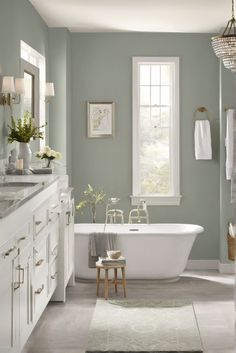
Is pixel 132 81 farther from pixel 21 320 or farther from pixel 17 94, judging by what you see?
pixel 21 320

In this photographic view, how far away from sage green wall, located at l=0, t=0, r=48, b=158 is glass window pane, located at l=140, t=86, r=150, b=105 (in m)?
→ 1.73

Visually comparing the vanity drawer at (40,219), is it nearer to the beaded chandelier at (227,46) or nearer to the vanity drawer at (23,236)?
the vanity drawer at (23,236)

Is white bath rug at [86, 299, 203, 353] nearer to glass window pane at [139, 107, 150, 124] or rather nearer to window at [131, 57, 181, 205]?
window at [131, 57, 181, 205]

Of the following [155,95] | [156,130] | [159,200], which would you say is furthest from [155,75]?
[159,200]

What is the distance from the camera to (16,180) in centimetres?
529

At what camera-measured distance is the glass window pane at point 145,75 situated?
7.91 m

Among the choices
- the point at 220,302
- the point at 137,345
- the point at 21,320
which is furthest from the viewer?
the point at 220,302

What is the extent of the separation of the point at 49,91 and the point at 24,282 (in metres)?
3.28

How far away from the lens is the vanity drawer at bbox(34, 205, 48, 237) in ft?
14.8

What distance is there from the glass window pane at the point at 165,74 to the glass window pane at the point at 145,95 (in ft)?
0.61

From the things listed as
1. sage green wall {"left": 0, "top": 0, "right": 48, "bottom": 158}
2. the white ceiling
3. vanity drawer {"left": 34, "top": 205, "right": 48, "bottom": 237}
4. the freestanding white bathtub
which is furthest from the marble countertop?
the white ceiling

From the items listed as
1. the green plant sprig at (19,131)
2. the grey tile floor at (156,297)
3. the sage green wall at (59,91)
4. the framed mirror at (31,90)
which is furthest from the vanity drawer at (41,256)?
the sage green wall at (59,91)

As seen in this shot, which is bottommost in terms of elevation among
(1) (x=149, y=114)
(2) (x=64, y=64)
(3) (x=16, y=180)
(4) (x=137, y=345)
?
(4) (x=137, y=345)

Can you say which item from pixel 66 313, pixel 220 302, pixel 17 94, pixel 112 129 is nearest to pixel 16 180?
pixel 17 94
